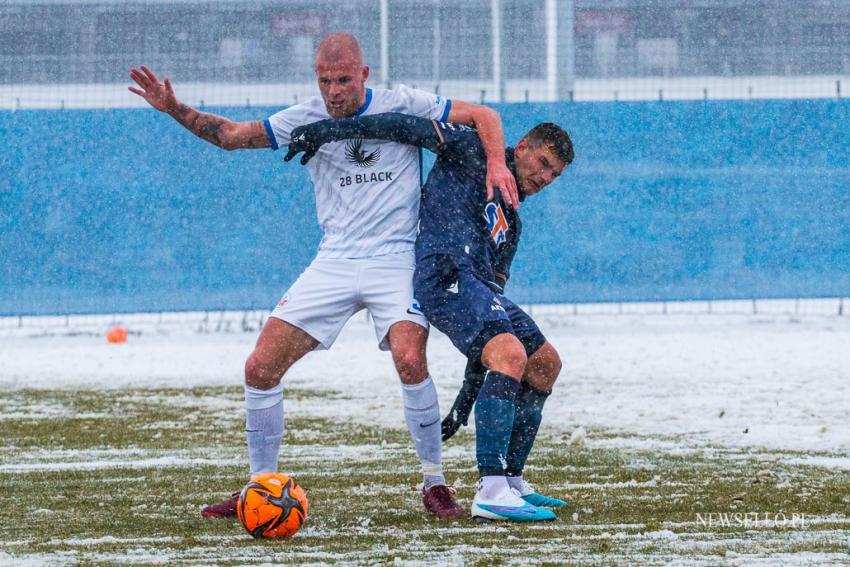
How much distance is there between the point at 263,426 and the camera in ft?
19.3

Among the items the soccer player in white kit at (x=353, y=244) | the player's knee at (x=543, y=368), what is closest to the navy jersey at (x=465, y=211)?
the soccer player in white kit at (x=353, y=244)

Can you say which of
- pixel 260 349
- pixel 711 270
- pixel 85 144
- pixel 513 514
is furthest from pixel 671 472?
pixel 85 144

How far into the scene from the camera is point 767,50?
48.1ft

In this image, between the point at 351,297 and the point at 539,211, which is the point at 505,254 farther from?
the point at 539,211

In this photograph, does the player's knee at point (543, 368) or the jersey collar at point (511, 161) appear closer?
the player's knee at point (543, 368)

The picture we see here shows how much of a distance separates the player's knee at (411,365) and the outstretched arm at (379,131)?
0.86 meters

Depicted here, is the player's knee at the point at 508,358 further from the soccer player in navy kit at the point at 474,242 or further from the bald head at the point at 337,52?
the bald head at the point at 337,52

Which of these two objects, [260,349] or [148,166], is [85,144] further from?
[260,349]

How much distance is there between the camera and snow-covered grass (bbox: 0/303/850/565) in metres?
5.07

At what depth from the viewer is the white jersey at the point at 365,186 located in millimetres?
6086

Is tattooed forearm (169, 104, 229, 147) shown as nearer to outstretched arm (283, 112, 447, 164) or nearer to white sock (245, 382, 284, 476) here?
outstretched arm (283, 112, 447, 164)

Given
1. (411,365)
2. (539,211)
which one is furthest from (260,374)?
(539,211)

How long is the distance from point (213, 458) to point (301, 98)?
286 inches

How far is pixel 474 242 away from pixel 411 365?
1.88ft
